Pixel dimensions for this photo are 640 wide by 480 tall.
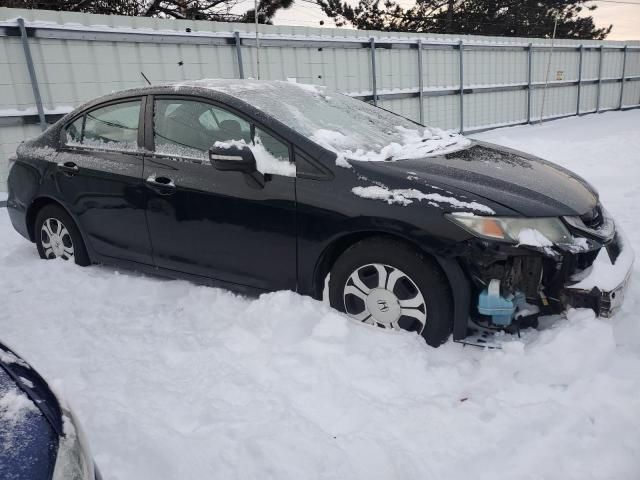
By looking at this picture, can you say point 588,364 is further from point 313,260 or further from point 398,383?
point 313,260

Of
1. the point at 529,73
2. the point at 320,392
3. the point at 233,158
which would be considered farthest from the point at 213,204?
the point at 529,73

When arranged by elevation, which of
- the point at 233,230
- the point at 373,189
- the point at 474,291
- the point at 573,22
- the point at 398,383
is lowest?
the point at 398,383

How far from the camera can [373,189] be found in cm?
247

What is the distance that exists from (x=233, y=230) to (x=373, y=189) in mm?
895

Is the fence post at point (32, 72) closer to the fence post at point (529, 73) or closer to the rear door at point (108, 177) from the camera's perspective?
the rear door at point (108, 177)

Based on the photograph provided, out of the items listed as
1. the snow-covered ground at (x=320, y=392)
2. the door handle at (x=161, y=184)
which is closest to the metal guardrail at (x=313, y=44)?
the door handle at (x=161, y=184)

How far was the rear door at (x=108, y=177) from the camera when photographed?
3.27 m

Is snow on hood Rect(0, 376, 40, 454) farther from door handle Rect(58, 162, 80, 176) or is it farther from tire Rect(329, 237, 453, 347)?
door handle Rect(58, 162, 80, 176)

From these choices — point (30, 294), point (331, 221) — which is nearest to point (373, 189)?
point (331, 221)

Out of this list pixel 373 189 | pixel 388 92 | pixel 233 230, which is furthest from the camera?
pixel 388 92

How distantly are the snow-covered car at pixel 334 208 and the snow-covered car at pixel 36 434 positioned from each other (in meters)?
1.52

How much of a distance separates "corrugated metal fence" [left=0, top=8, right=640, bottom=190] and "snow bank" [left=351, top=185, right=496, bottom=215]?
6.36 meters

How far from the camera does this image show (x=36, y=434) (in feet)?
3.86

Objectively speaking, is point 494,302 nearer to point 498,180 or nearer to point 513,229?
point 513,229
